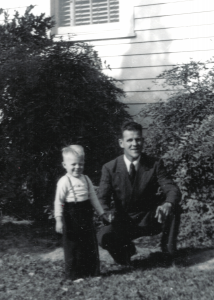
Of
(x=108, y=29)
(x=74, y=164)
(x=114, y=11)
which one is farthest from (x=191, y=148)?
(x=114, y=11)

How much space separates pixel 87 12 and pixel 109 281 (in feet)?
18.4

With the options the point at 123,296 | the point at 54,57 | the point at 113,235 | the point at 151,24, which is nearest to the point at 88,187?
the point at 113,235

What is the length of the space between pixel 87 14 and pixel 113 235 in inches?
202

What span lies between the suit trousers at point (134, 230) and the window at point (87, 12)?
4.71 m

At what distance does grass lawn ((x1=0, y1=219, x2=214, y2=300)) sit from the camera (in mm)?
3537

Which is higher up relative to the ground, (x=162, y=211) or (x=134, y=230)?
(x=162, y=211)

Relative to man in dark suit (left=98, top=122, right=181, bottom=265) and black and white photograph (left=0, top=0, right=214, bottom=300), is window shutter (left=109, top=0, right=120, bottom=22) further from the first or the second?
man in dark suit (left=98, top=122, right=181, bottom=265)

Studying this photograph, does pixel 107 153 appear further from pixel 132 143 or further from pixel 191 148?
pixel 132 143

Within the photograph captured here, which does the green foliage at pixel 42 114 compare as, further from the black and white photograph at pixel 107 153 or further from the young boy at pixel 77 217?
the young boy at pixel 77 217

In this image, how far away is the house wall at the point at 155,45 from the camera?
22.4 ft

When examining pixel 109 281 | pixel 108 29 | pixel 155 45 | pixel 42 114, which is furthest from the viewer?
pixel 108 29

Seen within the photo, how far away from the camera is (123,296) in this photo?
3498 mm

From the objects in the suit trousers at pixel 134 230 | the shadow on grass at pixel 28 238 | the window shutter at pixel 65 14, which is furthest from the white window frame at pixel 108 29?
the suit trousers at pixel 134 230

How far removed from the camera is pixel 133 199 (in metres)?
4.24
